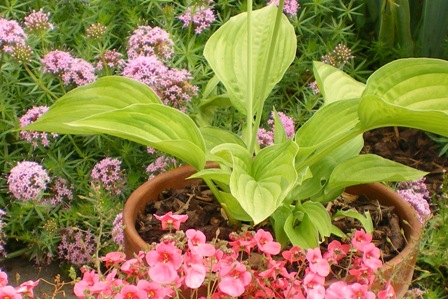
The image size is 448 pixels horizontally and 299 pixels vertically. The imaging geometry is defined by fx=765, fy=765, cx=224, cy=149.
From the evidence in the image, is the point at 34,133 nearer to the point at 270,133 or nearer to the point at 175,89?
the point at 175,89

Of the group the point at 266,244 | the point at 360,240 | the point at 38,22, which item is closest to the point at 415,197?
the point at 360,240

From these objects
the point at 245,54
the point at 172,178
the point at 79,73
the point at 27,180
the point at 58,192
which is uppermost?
the point at 245,54

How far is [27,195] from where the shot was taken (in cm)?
204

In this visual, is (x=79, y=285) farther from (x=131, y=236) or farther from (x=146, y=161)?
(x=146, y=161)

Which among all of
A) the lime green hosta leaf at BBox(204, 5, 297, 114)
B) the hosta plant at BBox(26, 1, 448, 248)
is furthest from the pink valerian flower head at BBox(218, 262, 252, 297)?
the lime green hosta leaf at BBox(204, 5, 297, 114)

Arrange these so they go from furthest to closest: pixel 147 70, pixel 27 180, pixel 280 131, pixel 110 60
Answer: pixel 110 60 < pixel 27 180 < pixel 147 70 < pixel 280 131

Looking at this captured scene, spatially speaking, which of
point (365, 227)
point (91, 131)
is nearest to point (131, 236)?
point (91, 131)

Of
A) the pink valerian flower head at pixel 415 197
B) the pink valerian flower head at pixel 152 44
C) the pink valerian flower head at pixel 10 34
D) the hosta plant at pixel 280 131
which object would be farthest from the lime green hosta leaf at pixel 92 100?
the pink valerian flower head at pixel 415 197

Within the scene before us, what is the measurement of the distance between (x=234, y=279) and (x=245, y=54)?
2.79 feet

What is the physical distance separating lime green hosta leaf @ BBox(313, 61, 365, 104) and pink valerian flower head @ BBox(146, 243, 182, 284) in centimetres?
80

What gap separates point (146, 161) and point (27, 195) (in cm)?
36

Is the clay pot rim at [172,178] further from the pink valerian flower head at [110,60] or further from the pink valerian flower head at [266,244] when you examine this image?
the pink valerian flower head at [110,60]

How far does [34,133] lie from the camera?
2094 millimetres

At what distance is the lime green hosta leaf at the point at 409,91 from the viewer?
152 cm
